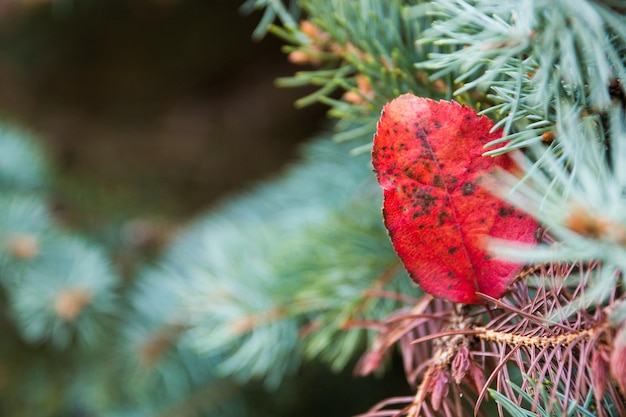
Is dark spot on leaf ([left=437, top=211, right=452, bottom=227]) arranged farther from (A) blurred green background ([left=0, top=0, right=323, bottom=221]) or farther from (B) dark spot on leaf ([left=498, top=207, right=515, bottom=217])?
(A) blurred green background ([left=0, top=0, right=323, bottom=221])

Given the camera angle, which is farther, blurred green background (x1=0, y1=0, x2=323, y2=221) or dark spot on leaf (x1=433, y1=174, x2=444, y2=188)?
blurred green background (x1=0, y1=0, x2=323, y2=221)

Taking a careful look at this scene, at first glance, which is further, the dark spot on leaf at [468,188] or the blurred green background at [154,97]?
the blurred green background at [154,97]

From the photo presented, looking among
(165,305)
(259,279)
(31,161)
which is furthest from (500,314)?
(31,161)

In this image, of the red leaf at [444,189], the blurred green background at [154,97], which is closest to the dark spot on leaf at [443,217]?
the red leaf at [444,189]

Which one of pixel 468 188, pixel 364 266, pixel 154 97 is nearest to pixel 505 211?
pixel 468 188

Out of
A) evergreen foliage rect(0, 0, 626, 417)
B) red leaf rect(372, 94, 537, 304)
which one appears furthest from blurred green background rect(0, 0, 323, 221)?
red leaf rect(372, 94, 537, 304)

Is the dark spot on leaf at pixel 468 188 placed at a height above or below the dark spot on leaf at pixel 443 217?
above

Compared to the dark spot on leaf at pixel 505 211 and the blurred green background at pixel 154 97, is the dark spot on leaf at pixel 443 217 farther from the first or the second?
the blurred green background at pixel 154 97

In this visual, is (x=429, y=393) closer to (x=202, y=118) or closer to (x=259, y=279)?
(x=259, y=279)
